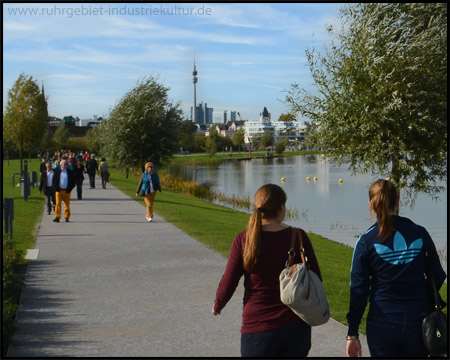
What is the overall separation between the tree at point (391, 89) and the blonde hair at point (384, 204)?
33.8ft

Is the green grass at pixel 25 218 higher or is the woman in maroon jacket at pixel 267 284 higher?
the woman in maroon jacket at pixel 267 284

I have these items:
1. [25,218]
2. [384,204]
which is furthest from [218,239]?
[384,204]

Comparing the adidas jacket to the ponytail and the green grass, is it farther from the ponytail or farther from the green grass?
the green grass

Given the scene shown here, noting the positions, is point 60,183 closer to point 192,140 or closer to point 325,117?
point 325,117

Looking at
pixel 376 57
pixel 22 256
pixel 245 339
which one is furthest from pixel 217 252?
pixel 245 339

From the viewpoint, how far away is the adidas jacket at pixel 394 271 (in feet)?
13.5

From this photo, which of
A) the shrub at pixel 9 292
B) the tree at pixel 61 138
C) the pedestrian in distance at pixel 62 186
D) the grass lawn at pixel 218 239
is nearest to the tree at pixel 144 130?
the grass lawn at pixel 218 239

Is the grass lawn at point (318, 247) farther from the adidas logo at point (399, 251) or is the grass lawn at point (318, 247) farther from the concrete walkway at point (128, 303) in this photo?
the adidas logo at point (399, 251)

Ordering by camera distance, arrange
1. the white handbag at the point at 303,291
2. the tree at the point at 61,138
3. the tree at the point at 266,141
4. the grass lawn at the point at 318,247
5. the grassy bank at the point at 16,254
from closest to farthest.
Result: 1. the white handbag at the point at 303,291
2. the grassy bank at the point at 16,254
3. the grass lawn at the point at 318,247
4. the tree at the point at 61,138
5. the tree at the point at 266,141

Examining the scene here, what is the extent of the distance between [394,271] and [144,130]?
31.0 meters

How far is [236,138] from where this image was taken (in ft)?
520

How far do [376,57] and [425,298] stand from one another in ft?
36.6

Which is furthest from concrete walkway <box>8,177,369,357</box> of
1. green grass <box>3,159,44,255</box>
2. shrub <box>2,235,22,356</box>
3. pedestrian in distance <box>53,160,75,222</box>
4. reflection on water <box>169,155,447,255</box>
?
reflection on water <box>169,155,447,255</box>

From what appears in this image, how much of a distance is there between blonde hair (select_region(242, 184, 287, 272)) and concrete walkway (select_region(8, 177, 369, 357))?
233cm
